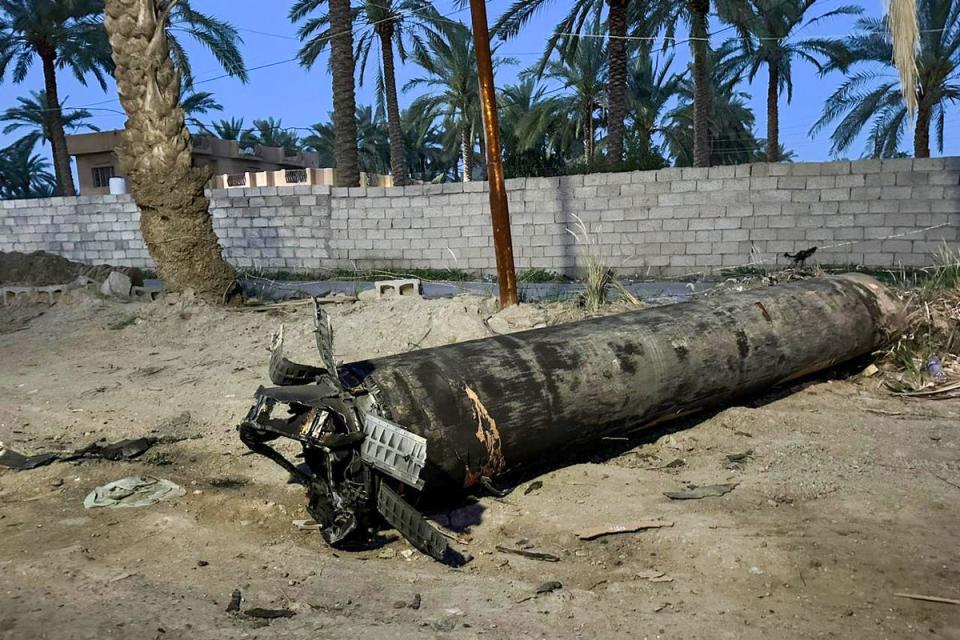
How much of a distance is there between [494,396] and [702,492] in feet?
3.94

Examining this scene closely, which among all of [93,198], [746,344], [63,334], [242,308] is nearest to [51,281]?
[63,334]

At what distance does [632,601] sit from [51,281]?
1064cm

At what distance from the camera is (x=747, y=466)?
4090 mm

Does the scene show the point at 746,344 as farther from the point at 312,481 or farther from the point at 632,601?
Result: the point at 312,481

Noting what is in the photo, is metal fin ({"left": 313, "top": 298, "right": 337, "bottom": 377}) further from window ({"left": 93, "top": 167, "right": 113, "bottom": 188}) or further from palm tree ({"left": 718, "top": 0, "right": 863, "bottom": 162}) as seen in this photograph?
window ({"left": 93, "top": 167, "right": 113, "bottom": 188})

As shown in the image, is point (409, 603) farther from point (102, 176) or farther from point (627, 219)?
point (102, 176)

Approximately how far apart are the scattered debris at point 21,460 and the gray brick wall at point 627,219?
959 centimetres

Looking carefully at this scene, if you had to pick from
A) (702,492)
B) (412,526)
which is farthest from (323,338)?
(702,492)

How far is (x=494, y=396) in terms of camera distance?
3.49 metres

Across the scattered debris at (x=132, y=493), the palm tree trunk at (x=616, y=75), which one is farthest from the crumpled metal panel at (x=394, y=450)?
the palm tree trunk at (x=616, y=75)

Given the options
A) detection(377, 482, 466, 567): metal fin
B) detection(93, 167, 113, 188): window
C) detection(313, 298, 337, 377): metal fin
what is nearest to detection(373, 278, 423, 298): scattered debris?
detection(313, 298, 337, 377): metal fin

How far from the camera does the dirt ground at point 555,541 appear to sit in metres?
2.46

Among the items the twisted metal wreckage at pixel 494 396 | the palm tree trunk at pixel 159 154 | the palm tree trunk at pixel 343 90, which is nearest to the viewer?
the twisted metal wreckage at pixel 494 396

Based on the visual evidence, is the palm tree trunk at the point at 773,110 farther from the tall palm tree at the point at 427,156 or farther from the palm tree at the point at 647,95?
the tall palm tree at the point at 427,156
